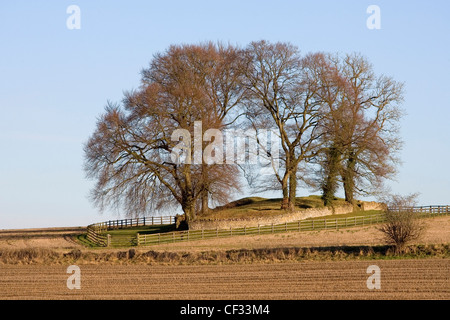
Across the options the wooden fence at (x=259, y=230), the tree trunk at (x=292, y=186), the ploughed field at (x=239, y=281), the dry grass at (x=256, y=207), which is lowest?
the ploughed field at (x=239, y=281)

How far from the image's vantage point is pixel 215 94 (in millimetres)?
57125

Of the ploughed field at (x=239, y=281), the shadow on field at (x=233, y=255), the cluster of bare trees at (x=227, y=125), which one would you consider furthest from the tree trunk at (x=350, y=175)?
the ploughed field at (x=239, y=281)

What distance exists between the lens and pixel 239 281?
96.1 feet

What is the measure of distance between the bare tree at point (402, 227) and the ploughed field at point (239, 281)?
8.18ft

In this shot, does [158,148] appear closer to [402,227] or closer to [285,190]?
[285,190]

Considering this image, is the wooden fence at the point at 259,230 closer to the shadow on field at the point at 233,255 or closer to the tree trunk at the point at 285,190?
the tree trunk at the point at 285,190

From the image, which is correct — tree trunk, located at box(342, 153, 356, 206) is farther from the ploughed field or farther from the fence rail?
the ploughed field

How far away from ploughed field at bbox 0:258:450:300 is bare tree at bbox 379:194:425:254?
8.18ft

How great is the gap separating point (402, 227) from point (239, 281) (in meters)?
11.4

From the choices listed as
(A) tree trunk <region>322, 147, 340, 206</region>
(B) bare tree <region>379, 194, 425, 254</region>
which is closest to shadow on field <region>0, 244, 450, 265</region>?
(B) bare tree <region>379, 194, 425, 254</region>

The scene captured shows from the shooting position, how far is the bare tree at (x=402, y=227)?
36.8m

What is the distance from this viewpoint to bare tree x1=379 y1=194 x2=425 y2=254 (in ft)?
121
